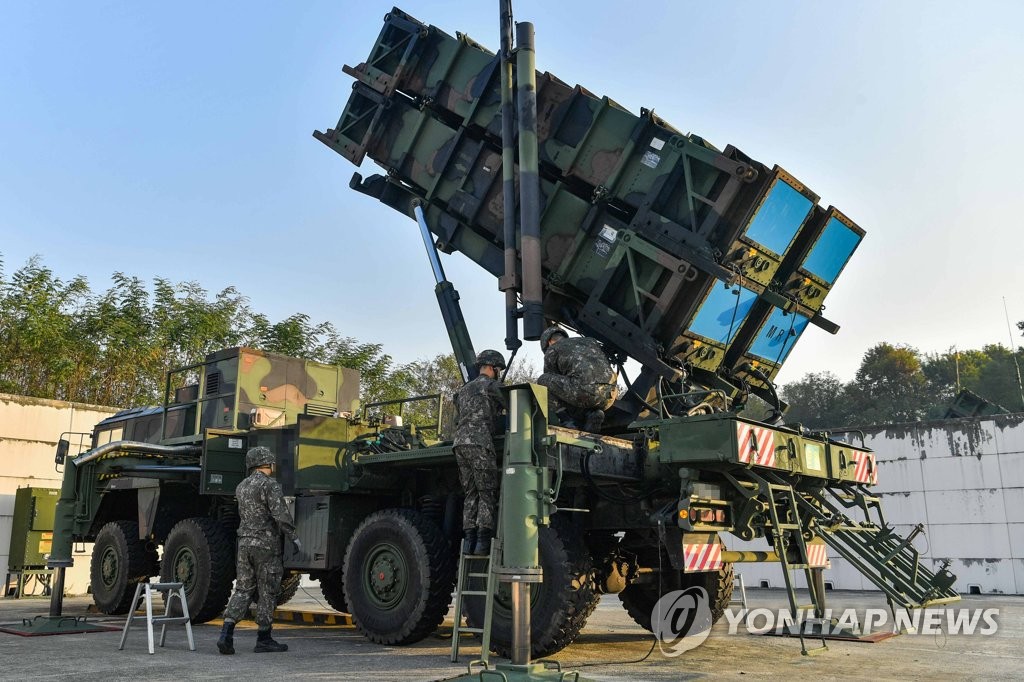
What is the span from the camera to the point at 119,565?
376 inches

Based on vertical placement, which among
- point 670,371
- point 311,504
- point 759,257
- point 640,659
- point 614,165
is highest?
point 614,165

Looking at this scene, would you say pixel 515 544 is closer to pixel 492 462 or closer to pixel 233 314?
pixel 492 462

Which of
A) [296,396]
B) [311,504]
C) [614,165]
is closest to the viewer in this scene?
[614,165]

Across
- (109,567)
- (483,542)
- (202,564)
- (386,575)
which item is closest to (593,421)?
(483,542)

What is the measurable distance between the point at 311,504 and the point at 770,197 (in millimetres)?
4613

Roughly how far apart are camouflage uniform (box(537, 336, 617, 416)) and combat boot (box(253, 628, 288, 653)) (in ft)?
9.04

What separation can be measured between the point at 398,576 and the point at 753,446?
9.48 feet

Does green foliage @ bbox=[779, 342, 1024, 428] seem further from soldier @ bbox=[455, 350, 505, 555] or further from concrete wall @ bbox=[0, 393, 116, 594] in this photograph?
soldier @ bbox=[455, 350, 505, 555]

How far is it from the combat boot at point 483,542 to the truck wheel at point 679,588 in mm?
1821

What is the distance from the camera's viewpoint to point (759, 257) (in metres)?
6.64

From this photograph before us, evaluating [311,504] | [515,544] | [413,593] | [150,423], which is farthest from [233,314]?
[515,544]

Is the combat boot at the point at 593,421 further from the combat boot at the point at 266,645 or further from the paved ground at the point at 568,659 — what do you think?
the combat boot at the point at 266,645

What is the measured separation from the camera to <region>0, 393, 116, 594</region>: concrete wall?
44.4 ft

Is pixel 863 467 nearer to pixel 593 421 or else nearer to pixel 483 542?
→ pixel 593 421
